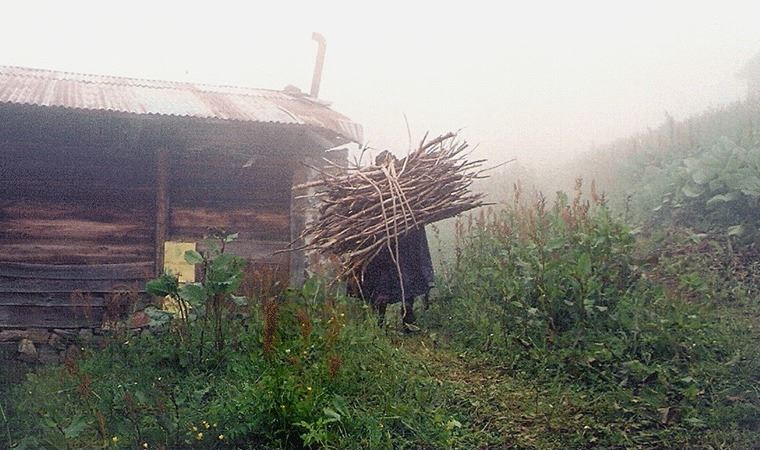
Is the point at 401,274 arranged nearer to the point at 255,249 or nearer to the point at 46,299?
the point at 255,249

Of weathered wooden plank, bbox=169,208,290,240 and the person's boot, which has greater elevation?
weathered wooden plank, bbox=169,208,290,240

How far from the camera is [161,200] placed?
22.6ft

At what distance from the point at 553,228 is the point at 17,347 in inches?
225

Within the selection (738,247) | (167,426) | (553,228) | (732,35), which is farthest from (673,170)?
(732,35)

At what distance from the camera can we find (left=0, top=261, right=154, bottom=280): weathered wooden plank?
21.1 feet

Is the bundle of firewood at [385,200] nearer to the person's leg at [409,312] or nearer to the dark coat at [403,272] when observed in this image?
the dark coat at [403,272]

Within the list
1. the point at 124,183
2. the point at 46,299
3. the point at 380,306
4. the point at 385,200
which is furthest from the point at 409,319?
the point at 46,299

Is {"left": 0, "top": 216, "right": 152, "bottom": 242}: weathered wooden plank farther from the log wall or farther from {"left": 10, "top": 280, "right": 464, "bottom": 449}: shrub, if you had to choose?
{"left": 10, "top": 280, "right": 464, "bottom": 449}: shrub

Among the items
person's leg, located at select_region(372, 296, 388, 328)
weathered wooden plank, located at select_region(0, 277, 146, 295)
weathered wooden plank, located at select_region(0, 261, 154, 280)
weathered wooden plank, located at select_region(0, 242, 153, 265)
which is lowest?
person's leg, located at select_region(372, 296, 388, 328)

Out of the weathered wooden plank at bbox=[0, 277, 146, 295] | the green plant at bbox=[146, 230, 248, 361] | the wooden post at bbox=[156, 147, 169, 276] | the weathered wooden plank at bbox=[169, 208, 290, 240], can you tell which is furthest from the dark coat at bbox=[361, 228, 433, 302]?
the wooden post at bbox=[156, 147, 169, 276]

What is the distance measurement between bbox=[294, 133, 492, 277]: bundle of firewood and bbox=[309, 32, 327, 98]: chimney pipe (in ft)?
16.0

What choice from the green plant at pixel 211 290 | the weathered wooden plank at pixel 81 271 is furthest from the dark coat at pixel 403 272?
the weathered wooden plank at pixel 81 271

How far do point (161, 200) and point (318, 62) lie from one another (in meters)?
3.98

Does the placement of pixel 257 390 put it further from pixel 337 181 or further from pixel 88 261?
pixel 88 261
